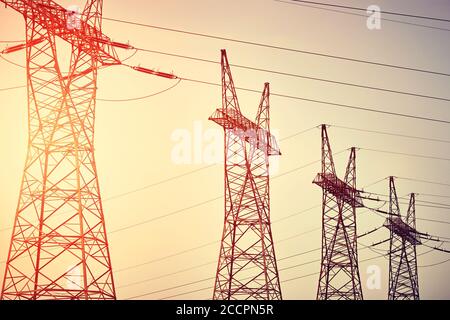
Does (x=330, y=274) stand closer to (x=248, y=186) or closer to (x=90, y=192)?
(x=248, y=186)

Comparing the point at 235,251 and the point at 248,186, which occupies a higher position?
the point at 248,186

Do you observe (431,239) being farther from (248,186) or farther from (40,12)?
(40,12)

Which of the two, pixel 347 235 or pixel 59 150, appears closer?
pixel 59 150

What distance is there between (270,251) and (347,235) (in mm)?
5842

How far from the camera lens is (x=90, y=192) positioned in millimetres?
14727

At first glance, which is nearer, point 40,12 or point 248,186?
point 40,12
